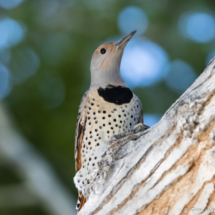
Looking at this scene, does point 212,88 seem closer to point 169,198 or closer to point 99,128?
point 169,198

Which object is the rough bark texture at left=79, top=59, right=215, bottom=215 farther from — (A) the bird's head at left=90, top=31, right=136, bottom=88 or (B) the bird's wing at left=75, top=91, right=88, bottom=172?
(A) the bird's head at left=90, top=31, right=136, bottom=88

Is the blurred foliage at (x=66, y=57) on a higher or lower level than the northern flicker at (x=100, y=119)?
higher

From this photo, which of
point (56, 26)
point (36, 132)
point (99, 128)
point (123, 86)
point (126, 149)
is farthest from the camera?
point (56, 26)

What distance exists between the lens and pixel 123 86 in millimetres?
3281

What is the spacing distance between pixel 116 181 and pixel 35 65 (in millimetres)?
6088

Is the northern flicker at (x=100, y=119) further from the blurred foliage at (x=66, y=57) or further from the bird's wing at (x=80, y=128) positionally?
the blurred foliage at (x=66, y=57)

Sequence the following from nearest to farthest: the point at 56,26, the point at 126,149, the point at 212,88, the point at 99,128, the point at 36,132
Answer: the point at 212,88, the point at 126,149, the point at 99,128, the point at 36,132, the point at 56,26

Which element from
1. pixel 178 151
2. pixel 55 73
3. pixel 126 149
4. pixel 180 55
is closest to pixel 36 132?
pixel 55 73

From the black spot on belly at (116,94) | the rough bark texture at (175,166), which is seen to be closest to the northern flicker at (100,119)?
the black spot on belly at (116,94)

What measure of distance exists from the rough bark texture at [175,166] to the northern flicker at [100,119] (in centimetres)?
88

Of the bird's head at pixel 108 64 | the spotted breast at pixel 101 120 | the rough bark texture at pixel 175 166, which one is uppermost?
the bird's head at pixel 108 64

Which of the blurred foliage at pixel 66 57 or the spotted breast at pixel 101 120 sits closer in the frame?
the spotted breast at pixel 101 120

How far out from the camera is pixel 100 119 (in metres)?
3.08

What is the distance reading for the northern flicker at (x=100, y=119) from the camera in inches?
119
